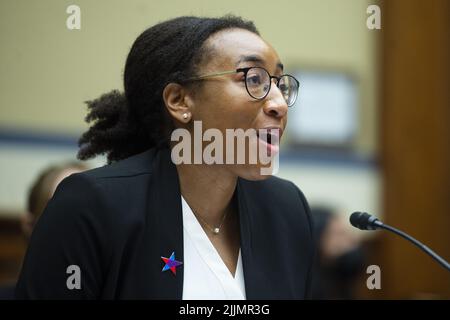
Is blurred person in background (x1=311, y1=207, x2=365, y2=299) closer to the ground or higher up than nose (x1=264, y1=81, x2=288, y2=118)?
closer to the ground

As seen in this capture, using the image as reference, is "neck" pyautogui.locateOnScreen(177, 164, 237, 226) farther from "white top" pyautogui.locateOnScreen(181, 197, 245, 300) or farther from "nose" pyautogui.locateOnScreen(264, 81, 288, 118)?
"nose" pyautogui.locateOnScreen(264, 81, 288, 118)

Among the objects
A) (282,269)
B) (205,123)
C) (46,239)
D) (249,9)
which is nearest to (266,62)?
(205,123)

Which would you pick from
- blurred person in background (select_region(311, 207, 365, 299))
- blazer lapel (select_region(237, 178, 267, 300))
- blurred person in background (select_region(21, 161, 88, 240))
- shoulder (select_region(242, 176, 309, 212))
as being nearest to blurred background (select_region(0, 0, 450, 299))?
blurred person in background (select_region(311, 207, 365, 299))

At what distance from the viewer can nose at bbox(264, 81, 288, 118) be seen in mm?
1443

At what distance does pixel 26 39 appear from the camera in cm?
213

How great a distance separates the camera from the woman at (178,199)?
1349 millimetres

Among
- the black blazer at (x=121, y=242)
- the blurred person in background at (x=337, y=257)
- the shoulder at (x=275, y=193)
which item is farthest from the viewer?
the blurred person in background at (x=337, y=257)

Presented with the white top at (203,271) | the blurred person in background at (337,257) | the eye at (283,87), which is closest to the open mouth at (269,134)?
the eye at (283,87)

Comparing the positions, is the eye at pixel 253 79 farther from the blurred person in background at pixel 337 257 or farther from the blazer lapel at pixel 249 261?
the blurred person in background at pixel 337 257

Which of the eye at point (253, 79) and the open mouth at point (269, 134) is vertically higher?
the eye at point (253, 79)

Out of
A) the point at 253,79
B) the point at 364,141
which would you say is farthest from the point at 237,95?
the point at 364,141

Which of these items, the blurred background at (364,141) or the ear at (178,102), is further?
the blurred background at (364,141)

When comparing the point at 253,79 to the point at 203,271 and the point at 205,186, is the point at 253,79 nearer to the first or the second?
the point at 205,186
